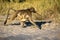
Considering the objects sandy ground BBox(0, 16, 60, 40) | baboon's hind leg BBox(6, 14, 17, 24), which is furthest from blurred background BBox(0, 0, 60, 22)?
baboon's hind leg BBox(6, 14, 17, 24)

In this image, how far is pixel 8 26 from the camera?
2.81 metres

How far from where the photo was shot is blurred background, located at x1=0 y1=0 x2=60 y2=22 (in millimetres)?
3018

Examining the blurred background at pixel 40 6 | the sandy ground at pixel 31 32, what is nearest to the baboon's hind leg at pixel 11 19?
the sandy ground at pixel 31 32

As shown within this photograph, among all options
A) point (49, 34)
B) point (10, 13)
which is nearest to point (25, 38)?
point (49, 34)

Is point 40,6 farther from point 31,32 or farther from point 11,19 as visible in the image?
point 31,32

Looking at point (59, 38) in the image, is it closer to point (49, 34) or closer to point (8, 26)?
point (49, 34)

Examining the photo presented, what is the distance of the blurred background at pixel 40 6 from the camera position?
9.90 feet

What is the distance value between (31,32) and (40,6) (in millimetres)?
632

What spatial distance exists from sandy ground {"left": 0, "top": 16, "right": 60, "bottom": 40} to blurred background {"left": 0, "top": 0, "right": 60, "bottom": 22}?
0.13m

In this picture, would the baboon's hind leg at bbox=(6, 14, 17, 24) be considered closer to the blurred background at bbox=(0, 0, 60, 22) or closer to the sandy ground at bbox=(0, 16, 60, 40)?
the sandy ground at bbox=(0, 16, 60, 40)

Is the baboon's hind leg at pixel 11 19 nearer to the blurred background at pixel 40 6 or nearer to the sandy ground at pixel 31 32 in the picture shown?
the sandy ground at pixel 31 32

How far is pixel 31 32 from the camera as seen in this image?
262 cm

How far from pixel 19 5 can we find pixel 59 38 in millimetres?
983

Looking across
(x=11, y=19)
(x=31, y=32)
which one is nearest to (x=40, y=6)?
(x=11, y=19)
